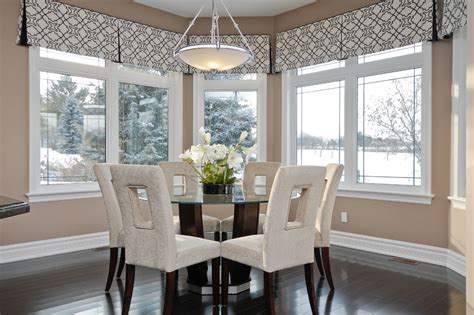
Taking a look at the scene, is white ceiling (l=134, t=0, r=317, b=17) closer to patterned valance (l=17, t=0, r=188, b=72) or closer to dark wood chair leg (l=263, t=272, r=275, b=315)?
patterned valance (l=17, t=0, r=188, b=72)

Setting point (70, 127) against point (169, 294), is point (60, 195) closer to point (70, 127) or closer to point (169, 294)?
point (70, 127)

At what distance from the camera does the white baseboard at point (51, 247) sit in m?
3.83

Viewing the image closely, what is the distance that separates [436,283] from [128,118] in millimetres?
3807

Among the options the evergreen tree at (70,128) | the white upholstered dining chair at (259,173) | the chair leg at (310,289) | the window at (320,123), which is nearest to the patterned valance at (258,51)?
the window at (320,123)

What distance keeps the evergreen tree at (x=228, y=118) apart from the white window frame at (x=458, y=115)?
2.50 metres

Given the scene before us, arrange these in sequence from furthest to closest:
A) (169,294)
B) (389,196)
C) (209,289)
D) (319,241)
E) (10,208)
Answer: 1. (389,196)
2. (319,241)
3. (209,289)
4. (169,294)
5. (10,208)

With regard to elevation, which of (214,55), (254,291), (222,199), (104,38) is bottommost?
(254,291)

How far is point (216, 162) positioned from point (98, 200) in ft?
6.73

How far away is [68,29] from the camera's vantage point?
13.6 ft

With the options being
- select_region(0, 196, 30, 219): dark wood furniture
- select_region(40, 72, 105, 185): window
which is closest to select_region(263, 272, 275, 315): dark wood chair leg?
select_region(0, 196, 30, 219): dark wood furniture

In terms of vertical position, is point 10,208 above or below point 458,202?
above

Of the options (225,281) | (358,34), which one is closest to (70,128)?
(225,281)

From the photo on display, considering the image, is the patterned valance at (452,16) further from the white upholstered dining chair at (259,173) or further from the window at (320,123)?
the white upholstered dining chair at (259,173)

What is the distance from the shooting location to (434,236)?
12.5 ft
